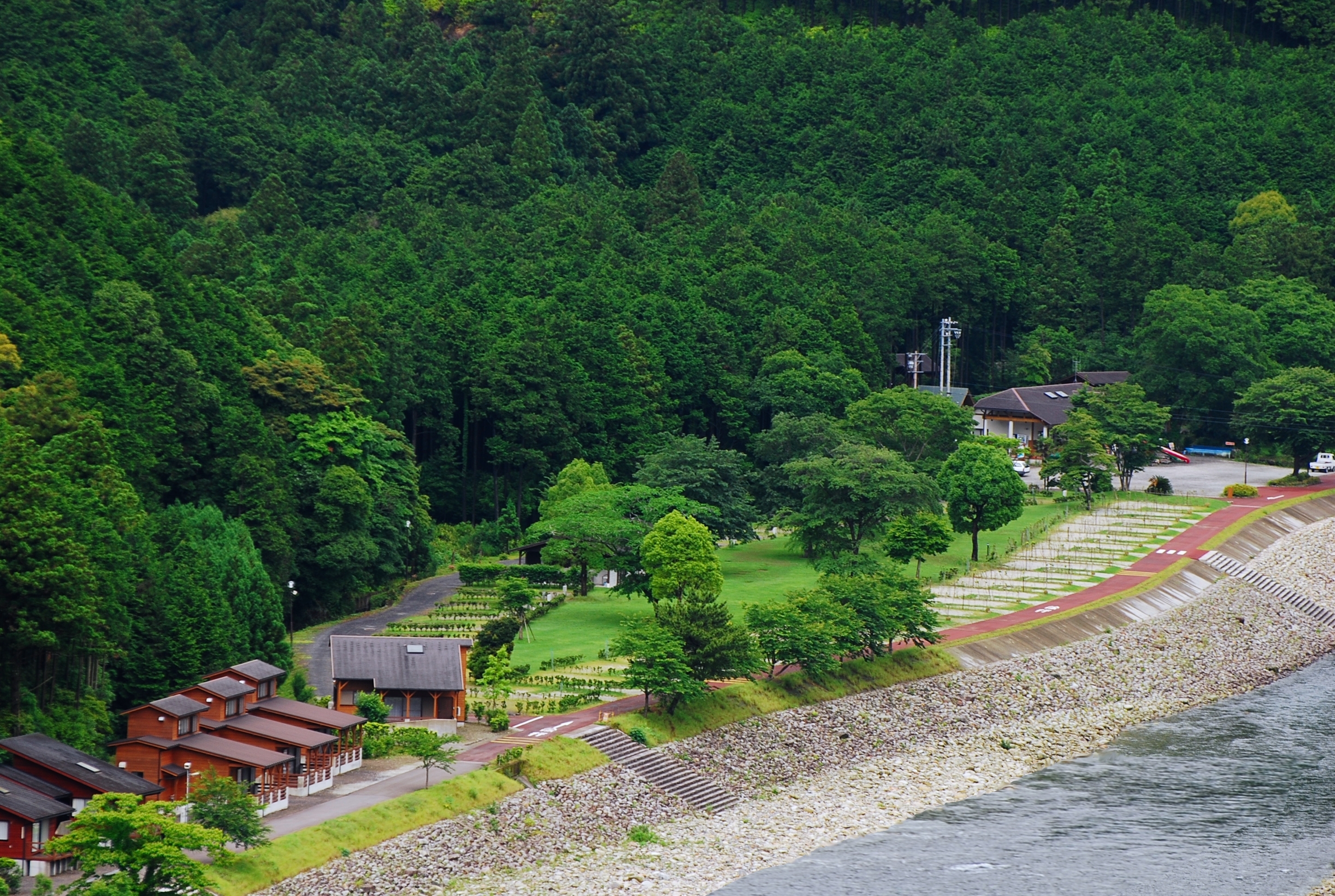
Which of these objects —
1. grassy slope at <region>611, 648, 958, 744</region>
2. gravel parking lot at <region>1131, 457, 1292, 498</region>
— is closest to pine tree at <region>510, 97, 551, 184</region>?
gravel parking lot at <region>1131, 457, 1292, 498</region>

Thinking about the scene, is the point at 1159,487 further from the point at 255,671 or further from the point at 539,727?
the point at 255,671

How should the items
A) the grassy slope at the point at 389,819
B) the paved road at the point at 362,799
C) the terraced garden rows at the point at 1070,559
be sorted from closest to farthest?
the grassy slope at the point at 389,819 < the paved road at the point at 362,799 < the terraced garden rows at the point at 1070,559

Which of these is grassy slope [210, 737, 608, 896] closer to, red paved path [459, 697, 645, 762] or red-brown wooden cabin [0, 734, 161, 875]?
red paved path [459, 697, 645, 762]

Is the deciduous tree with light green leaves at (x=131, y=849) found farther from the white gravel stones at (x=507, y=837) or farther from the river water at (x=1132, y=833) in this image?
the river water at (x=1132, y=833)

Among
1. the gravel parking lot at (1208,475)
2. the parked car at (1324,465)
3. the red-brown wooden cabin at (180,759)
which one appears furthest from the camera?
the parked car at (1324,465)

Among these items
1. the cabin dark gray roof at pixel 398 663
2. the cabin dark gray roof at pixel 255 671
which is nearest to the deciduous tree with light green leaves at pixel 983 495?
the cabin dark gray roof at pixel 398 663

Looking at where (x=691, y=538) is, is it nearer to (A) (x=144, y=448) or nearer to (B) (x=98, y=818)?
(A) (x=144, y=448)

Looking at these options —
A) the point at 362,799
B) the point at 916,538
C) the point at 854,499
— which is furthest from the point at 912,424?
the point at 362,799
